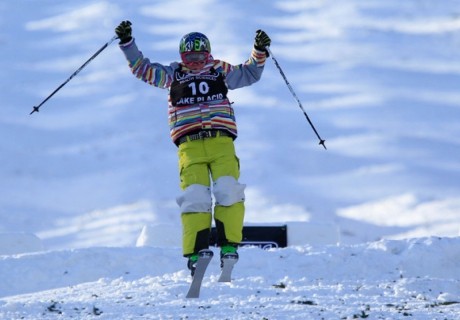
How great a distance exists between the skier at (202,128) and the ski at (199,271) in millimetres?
121

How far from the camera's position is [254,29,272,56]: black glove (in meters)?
9.52

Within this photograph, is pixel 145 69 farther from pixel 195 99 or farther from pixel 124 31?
pixel 195 99

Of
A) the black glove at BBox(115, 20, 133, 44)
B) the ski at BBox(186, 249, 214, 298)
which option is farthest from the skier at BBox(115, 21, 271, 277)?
the ski at BBox(186, 249, 214, 298)

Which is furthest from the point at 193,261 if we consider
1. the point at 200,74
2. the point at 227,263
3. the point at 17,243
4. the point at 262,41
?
the point at 17,243

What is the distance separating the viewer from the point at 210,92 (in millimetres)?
9273

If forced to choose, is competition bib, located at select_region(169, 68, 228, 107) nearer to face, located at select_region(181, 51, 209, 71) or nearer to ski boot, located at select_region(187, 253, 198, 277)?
face, located at select_region(181, 51, 209, 71)

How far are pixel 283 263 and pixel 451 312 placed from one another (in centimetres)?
505

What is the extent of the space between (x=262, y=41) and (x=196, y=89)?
0.82 meters

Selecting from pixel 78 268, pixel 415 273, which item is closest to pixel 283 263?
pixel 415 273

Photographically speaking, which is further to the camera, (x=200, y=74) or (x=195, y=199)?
(x=200, y=74)

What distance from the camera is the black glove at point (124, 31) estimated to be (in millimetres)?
9289

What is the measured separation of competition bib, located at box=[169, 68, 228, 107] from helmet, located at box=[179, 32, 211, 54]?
0.80ft

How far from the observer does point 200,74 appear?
9383mm

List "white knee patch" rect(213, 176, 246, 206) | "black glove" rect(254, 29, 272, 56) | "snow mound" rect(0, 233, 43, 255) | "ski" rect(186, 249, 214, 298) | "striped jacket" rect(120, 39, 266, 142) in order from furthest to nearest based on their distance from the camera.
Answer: "snow mound" rect(0, 233, 43, 255)
"black glove" rect(254, 29, 272, 56)
"striped jacket" rect(120, 39, 266, 142)
"white knee patch" rect(213, 176, 246, 206)
"ski" rect(186, 249, 214, 298)
